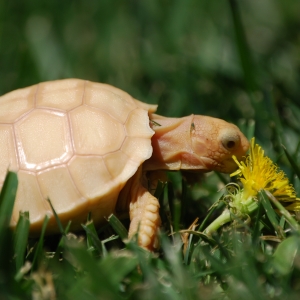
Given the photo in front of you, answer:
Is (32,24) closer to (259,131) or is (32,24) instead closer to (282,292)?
(259,131)

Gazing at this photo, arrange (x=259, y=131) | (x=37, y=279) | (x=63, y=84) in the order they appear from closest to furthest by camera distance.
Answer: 1. (x=37, y=279)
2. (x=63, y=84)
3. (x=259, y=131)

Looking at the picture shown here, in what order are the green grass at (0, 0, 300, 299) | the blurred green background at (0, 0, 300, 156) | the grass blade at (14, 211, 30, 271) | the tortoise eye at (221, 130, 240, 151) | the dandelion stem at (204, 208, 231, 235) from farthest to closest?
the blurred green background at (0, 0, 300, 156)
the tortoise eye at (221, 130, 240, 151)
the dandelion stem at (204, 208, 231, 235)
the grass blade at (14, 211, 30, 271)
the green grass at (0, 0, 300, 299)

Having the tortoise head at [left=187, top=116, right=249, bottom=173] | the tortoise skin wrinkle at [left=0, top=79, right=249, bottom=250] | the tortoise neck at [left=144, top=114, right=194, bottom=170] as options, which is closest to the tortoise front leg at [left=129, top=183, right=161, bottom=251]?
the tortoise skin wrinkle at [left=0, top=79, right=249, bottom=250]

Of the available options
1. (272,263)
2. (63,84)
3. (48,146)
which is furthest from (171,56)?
(272,263)

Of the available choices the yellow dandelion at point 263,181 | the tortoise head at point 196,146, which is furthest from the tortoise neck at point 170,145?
the yellow dandelion at point 263,181

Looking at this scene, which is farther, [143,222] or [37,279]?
[143,222]

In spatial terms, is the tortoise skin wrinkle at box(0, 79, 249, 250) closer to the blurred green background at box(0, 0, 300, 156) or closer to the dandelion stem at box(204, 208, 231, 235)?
the dandelion stem at box(204, 208, 231, 235)
